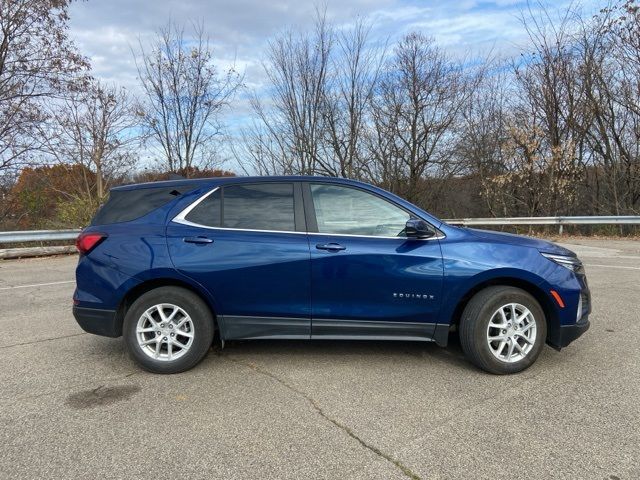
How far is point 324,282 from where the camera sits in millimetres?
A: 3930

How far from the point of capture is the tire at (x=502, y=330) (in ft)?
12.6

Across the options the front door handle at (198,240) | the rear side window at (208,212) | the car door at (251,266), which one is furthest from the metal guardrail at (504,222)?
the front door handle at (198,240)

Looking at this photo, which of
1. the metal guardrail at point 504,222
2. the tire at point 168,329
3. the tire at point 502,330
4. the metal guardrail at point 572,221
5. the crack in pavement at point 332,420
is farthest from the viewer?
the metal guardrail at point 572,221

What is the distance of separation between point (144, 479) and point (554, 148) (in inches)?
867

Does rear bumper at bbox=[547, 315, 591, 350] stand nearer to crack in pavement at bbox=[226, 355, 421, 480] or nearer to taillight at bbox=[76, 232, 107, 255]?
crack in pavement at bbox=[226, 355, 421, 480]

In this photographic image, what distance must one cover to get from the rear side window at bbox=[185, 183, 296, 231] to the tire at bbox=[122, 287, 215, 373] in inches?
27.7

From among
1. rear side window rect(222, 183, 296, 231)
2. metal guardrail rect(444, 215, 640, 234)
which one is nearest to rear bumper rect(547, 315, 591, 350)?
rear side window rect(222, 183, 296, 231)

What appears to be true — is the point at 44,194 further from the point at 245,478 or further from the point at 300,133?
the point at 245,478

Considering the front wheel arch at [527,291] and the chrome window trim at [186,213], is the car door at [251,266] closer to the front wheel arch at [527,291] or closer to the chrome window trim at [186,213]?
the chrome window trim at [186,213]

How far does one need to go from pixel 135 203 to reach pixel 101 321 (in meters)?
1.11

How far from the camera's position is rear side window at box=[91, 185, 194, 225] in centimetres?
423

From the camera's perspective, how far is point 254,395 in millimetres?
3584

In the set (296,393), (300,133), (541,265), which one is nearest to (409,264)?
(541,265)

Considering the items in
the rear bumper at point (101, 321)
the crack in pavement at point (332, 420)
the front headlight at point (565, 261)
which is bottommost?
the crack in pavement at point (332, 420)
